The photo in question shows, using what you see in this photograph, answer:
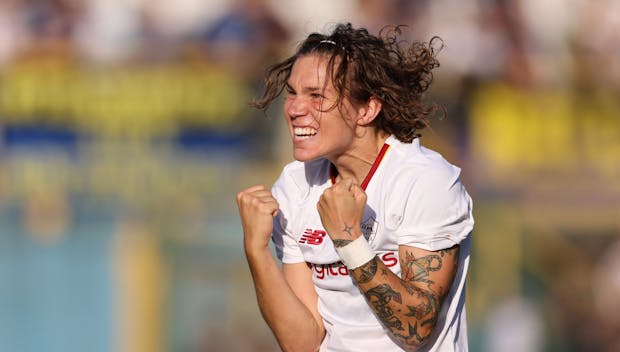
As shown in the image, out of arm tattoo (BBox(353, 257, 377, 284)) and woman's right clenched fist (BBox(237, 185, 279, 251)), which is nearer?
arm tattoo (BBox(353, 257, 377, 284))

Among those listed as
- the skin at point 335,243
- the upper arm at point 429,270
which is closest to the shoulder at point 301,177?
the skin at point 335,243

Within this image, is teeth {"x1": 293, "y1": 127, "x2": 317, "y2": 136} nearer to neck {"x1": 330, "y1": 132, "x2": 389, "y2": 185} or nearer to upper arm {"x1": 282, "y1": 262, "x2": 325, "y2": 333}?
neck {"x1": 330, "y1": 132, "x2": 389, "y2": 185}

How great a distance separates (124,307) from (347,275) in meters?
7.41

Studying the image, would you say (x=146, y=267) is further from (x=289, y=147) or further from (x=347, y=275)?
(x=347, y=275)

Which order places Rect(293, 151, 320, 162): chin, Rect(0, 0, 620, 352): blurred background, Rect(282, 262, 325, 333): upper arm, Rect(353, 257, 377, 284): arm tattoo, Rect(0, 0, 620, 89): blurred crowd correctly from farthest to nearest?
Rect(0, 0, 620, 89): blurred crowd, Rect(0, 0, 620, 352): blurred background, Rect(282, 262, 325, 333): upper arm, Rect(293, 151, 320, 162): chin, Rect(353, 257, 377, 284): arm tattoo

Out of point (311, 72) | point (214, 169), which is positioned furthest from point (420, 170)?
point (214, 169)

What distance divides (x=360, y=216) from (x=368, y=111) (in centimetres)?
56

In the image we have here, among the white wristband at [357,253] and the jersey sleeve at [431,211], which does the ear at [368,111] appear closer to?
the jersey sleeve at [431,211]

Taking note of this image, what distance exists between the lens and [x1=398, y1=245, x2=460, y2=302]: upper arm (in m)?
4.19

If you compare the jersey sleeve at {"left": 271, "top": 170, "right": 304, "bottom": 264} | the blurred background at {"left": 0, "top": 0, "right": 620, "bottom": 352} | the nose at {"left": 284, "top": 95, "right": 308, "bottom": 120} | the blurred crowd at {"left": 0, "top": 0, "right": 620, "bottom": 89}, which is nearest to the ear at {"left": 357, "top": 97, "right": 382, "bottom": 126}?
the nose at {"left": 284, "top": 95, "right": 308, "bottom": 120}

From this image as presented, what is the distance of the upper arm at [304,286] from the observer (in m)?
4.68

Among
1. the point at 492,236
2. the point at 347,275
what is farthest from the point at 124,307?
the point at 347,275

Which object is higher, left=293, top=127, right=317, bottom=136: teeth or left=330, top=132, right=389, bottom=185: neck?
left=293, top=127, right=317, bottom=136: teeth

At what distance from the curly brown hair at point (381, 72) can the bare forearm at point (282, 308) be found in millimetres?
→ 689
